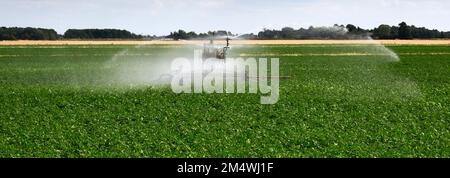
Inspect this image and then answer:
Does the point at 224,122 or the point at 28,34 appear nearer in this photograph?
the point at 224,122

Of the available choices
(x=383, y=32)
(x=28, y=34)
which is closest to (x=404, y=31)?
(x=383, y=32)

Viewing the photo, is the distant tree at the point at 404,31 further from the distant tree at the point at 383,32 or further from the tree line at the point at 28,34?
the tree line at the point at 28,34

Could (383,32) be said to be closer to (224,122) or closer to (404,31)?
(404,31)

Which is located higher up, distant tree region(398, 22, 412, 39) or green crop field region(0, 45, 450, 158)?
distant tree region(398, 22, 412, 39)

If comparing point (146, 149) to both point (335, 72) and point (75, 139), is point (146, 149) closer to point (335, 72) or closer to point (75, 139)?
point (75, 139)

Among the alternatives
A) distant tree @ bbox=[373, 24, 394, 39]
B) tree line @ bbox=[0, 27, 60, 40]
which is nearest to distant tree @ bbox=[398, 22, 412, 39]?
distant tree @ bbox=[373, 24, 394, 39]

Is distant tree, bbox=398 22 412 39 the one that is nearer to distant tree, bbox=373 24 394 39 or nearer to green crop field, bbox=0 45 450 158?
distant tree, bbox=373 24 394 39

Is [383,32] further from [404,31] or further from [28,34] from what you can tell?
[28,34]

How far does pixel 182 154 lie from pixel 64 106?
11.3 meters

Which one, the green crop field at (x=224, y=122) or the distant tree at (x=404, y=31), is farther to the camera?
the distant tree at (x=404, y=31)

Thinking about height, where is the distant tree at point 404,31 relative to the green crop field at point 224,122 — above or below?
above

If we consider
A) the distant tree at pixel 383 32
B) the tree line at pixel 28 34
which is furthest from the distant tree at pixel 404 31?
the tree line at pixel 28 34

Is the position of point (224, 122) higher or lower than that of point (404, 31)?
lower
